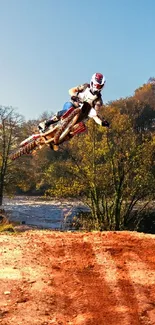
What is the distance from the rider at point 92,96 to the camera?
855 cm

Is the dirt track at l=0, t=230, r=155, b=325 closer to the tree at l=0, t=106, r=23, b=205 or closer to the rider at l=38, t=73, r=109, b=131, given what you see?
the rider at l=38, t=73, r=109, b=131

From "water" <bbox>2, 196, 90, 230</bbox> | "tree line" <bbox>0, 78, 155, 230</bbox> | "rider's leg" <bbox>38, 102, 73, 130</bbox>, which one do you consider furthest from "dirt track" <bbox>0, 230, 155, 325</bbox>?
"water" <bbox>2, 196, 90, 230</bbox>

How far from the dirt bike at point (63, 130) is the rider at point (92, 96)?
0.54 feet

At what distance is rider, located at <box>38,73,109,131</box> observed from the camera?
8547 millimetres

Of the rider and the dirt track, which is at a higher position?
the rider

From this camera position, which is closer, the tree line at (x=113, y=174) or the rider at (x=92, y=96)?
the rider at (x=92, y=96)

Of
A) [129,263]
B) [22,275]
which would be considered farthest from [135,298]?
[22,275]

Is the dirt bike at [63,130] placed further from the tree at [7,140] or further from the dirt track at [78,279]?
the tree at [7,140]

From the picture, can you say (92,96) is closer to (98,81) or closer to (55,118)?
(98,81)

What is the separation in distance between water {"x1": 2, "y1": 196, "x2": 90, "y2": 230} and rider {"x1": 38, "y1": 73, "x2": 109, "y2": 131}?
26545mm

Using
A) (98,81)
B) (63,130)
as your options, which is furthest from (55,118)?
(98,81)

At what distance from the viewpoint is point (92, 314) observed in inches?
358

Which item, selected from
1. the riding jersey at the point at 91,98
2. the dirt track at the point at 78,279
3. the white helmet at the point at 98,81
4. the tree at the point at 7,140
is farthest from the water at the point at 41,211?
the white helmet at the point at 98,81

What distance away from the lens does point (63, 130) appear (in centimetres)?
962
